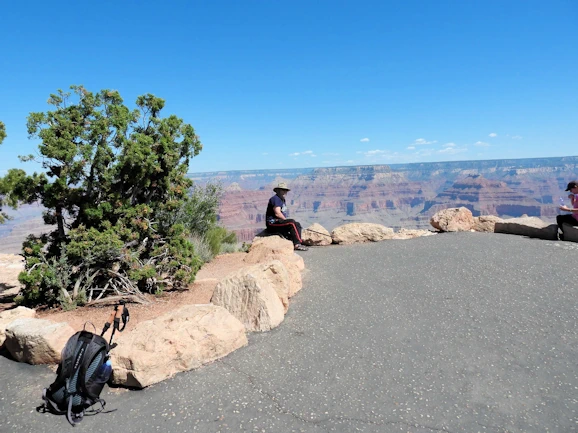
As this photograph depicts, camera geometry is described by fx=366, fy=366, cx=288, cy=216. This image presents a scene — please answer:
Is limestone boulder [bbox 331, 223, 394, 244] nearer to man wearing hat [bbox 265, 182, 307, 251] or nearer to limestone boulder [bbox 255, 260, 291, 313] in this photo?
man wearing hat [bbox 265, 182, 307, 251]

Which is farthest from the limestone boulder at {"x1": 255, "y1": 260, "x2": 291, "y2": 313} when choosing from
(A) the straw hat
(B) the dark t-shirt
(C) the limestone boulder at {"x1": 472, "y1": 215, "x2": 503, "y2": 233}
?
(C) the limestone boulder at {"x1": 472, "y1": 215, "x2": 503, "y2": 233}

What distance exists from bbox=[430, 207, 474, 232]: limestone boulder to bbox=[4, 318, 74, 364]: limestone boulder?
466 inches

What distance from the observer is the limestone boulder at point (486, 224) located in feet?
41.7

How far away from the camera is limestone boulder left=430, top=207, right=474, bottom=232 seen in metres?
13.0

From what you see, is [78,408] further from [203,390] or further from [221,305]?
[221,305]

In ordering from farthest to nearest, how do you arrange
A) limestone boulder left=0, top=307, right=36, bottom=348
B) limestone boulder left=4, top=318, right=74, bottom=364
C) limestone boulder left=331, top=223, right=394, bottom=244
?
limestone boulder left=331, top=223, right=394, bottom=244 < limestone boulder left=0, top=307, right=36, bottom=348 < limestone boulder left=4, top=318, right=74, bottom=364

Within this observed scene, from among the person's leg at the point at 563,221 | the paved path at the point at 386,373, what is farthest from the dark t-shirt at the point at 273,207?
the person's leg at the point at 563,221

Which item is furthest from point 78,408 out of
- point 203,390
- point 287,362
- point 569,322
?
point 569,322

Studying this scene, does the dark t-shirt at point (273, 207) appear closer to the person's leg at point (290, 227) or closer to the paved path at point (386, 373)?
the person's leg at point (290, 227)

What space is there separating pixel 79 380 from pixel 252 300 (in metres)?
2.57

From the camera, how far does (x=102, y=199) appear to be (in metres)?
7.06

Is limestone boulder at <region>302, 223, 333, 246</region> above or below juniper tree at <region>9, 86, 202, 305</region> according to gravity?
below

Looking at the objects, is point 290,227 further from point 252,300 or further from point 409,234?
point 252,300

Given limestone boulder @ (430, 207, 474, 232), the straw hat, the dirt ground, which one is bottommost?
the dirt ground
